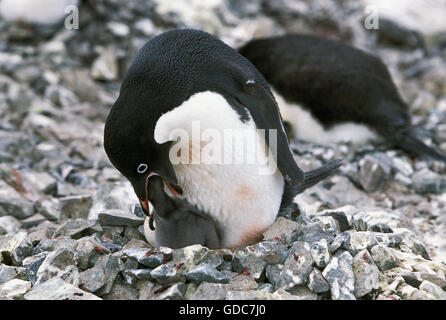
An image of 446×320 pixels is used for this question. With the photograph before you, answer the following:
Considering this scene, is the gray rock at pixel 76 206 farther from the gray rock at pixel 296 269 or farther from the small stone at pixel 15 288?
the gray rock at pixel 296 269

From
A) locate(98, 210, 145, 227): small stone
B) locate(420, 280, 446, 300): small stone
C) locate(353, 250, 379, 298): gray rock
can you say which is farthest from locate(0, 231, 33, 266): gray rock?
locate(420, 280, 446, 300): small stone

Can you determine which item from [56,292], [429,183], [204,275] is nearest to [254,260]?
[204,275]

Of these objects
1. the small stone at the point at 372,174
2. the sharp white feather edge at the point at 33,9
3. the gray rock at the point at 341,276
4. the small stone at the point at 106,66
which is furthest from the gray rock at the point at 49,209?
the sharp white feather edge at the point at 33,9

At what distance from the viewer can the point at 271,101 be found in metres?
2.42

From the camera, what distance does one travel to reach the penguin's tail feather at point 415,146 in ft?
13.1

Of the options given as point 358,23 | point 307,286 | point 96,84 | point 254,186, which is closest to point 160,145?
point 254,186

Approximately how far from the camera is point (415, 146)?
408 centimetres

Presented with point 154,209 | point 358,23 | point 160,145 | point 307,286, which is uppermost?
point 358,23

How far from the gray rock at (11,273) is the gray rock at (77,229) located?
29 cm

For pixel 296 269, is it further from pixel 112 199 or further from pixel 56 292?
pixel 112 199

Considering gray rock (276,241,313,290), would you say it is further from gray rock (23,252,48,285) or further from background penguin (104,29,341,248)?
gray rock (23,252,48,285)

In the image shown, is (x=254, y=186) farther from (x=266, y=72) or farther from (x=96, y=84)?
(x=96, y=84)

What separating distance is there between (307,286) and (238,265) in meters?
0.27

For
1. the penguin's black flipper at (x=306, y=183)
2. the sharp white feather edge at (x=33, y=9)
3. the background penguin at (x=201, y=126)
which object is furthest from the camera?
the sharp white feather edge at (x=33, y=9)
